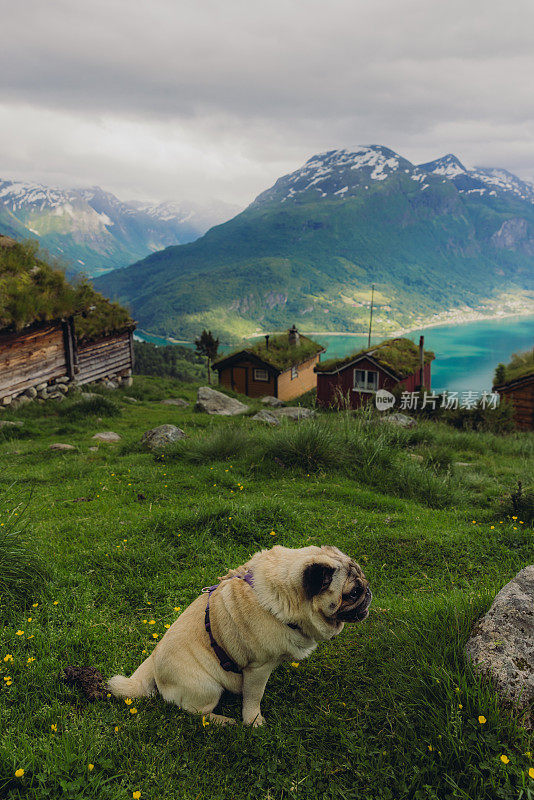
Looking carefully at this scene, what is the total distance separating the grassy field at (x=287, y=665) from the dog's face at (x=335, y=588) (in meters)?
0.64

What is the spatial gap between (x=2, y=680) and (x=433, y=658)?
10.8 ft

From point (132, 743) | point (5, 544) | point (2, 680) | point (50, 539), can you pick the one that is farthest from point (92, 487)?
point (132, 743)

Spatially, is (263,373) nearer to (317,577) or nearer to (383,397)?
(383,397)

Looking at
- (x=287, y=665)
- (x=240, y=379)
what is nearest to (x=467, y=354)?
(x=240, y=379)

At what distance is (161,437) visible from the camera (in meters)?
11.1

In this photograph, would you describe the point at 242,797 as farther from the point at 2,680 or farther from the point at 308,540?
the point at 308,540

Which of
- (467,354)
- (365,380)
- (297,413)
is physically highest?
(297,413)

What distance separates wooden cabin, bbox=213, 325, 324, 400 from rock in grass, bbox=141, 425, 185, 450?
1164 inches

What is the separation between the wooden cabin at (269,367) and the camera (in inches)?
1623

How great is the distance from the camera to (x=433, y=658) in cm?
281

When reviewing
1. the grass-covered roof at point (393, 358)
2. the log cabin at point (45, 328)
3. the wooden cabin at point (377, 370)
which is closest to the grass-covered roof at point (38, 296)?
the log cabin at point (45, 328)

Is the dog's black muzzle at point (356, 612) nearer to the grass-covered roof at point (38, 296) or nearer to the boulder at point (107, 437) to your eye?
the boulder at point (107, 437)

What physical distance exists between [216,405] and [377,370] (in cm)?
1560

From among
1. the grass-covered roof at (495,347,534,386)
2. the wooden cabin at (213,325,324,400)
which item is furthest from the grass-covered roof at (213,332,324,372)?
the grass-covered roof at (495,347,534,386)
